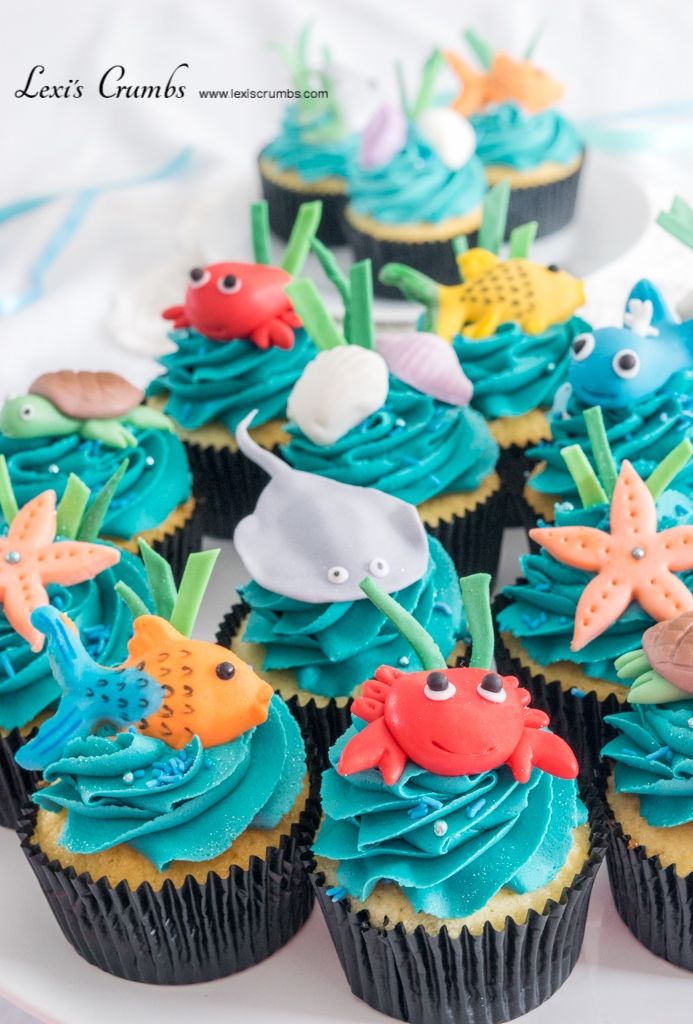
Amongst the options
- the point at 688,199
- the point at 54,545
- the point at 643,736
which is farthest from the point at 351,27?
the point at 643,736

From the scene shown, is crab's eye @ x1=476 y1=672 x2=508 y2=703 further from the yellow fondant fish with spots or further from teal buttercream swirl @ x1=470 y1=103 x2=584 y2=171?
teal buttercream swirl @ x1=470 y1=103 x2=584 y2=171

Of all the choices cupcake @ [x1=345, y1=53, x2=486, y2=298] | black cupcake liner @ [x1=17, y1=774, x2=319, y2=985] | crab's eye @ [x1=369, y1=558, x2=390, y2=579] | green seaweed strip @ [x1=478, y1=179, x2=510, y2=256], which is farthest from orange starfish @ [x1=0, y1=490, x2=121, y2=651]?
cupcake @ [x1=345, y1=53, x2=486, y2=298]

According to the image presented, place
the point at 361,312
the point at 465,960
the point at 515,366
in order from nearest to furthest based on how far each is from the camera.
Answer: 1. the point at 465,960
2. the point at 361,312
3. the point at 515,366

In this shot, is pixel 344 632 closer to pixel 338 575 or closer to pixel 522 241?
pixel 338 575

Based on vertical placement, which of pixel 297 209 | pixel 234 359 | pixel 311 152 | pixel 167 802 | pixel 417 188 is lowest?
pixel 297 209

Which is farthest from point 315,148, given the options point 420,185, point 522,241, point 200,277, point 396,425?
point 396,425
